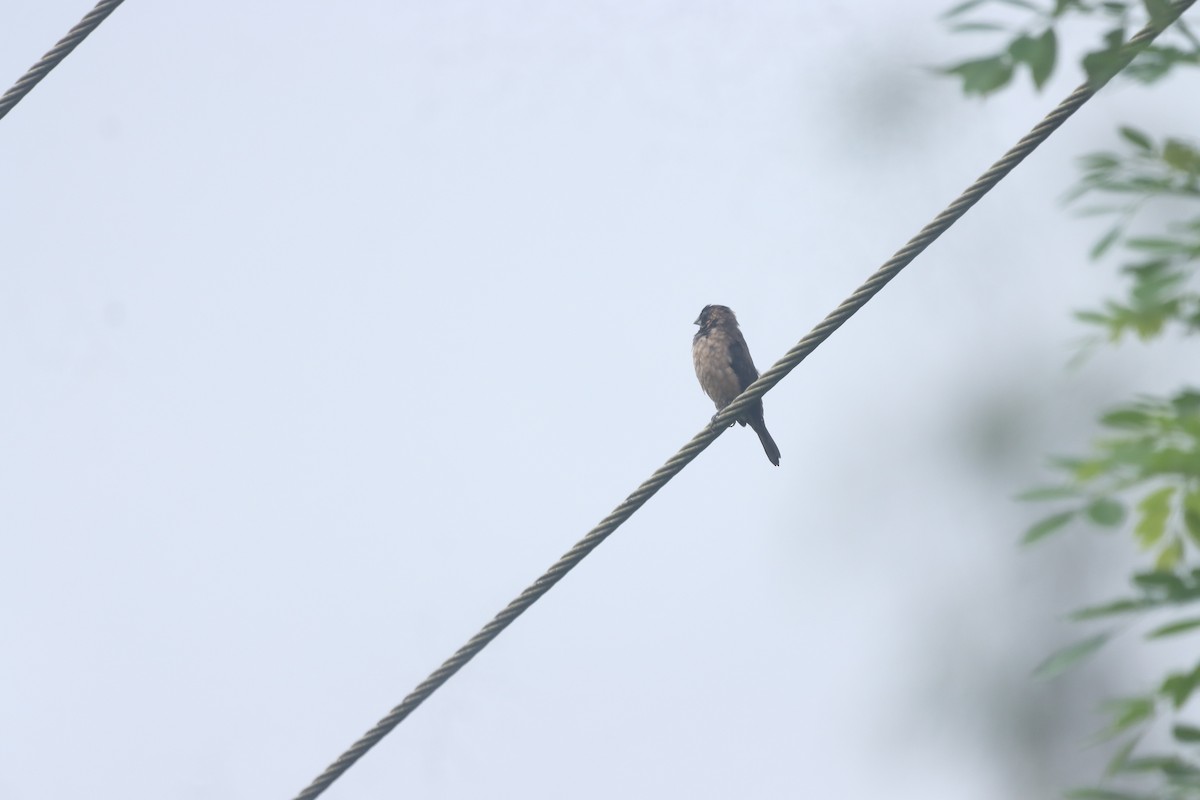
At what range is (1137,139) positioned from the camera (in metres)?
2.55

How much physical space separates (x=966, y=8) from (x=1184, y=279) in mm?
583

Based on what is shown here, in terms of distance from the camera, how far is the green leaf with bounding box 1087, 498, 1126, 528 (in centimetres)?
231

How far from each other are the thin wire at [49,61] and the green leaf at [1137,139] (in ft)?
13.2

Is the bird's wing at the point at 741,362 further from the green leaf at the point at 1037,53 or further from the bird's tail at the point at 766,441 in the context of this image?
the green leaf at the point at 1037,53

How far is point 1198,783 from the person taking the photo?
2.02 metres

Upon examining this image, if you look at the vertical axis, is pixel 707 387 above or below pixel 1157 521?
above

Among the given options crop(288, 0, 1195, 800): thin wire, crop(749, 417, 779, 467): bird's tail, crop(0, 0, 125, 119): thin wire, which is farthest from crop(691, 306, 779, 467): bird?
crop(0, 0, 125, 119): thin wire

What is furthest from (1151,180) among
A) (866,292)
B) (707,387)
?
(707,387)

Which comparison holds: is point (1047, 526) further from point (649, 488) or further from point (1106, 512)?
point (649, 488)

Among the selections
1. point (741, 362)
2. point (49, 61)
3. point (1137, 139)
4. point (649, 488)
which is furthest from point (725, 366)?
point (1137, 139)

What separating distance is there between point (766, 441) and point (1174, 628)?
362 inches

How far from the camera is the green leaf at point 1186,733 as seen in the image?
2.05 metres

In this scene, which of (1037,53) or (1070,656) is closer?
(1070,656)

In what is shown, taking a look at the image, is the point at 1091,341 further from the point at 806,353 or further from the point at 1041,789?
the point at 806,353
